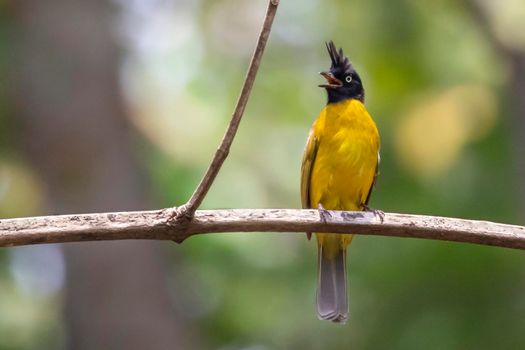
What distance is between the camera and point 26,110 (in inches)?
315

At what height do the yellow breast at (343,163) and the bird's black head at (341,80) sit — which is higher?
the bird's black head at (341,80)

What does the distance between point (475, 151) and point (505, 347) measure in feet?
5.62

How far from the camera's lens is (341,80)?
5.91 meters

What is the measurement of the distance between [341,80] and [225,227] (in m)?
2.80

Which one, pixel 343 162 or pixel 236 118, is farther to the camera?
pixel 343 162

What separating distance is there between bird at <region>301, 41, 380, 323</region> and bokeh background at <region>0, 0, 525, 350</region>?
145 centimetres

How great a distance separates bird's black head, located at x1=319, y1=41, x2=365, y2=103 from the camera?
5805 mm

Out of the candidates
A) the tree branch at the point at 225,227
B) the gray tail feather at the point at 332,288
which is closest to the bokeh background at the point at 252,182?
the gray tail feather at the point at 332,288

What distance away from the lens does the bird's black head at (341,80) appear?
5.80m

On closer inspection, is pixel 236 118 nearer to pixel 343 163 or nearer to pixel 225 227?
pixel 225 227

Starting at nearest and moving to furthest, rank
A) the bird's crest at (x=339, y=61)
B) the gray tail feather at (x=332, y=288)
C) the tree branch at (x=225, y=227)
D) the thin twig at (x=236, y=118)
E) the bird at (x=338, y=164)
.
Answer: the thin twig at (x=236, y=118) → the tree branch at (x=225, y=227) → the gray tail feather at (x=332, y=288) → the bird at (x=338, y=164) → the bird's crest at (x=339, y=61)

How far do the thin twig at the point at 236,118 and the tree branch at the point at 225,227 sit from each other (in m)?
0.09

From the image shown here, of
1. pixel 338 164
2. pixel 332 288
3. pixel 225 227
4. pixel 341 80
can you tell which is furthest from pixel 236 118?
pixel 341 80

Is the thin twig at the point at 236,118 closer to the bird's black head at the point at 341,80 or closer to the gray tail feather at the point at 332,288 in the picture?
the gray tail feather at the point at 332,288
